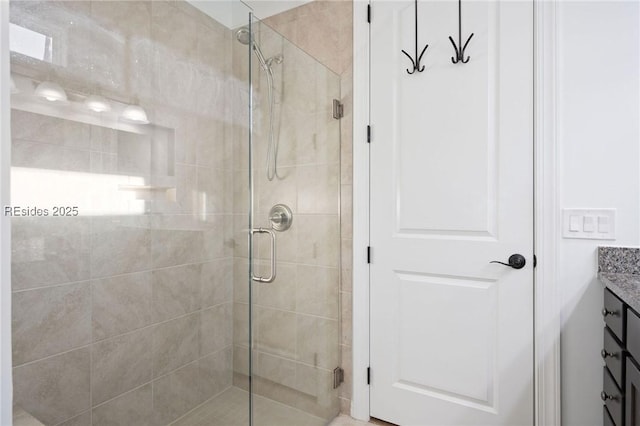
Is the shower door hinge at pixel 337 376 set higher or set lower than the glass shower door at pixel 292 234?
lower

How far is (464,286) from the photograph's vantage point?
1803 mm

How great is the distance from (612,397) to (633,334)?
0.39 m

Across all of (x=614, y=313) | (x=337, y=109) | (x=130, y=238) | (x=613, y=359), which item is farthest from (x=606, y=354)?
(x=130, y=238)

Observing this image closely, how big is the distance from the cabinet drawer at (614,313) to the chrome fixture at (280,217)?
51.7 inches

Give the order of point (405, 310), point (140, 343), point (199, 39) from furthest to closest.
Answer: point (405, 310)
point (199, 39)
point (140, 343)

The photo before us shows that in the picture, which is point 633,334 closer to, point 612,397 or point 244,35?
point 612,397

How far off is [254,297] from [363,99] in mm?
1223

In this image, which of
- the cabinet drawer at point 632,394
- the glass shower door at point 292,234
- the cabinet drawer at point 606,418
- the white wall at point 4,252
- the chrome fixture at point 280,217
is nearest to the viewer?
the white wall at point 4,252

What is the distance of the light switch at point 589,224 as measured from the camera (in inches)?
61.3

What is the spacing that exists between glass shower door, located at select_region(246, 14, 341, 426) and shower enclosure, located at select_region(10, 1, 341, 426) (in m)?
0.01

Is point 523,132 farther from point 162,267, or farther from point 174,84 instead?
point 162,267

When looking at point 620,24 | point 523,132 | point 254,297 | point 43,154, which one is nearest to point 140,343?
point 254,297

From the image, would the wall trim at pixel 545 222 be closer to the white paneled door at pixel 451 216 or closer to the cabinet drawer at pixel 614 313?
the white paneled door at pixel 451 216

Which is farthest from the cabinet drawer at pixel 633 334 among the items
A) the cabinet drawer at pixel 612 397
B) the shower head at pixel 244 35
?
the shower head at pixel 244 35
